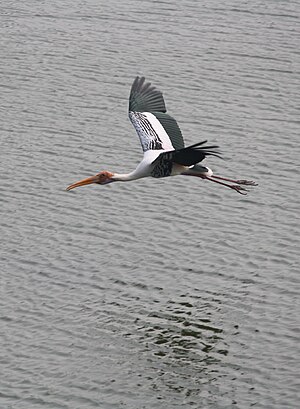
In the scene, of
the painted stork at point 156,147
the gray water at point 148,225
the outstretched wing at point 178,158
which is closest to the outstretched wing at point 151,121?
the painted stork at point 156,147

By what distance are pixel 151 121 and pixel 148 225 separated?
2.42 meters

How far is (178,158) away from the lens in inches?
811

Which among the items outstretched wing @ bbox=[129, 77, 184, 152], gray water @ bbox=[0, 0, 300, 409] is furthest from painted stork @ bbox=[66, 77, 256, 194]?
gray water @ bbox=[0, 0, 300, 409]

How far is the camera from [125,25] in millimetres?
37688

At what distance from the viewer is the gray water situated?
759 inches

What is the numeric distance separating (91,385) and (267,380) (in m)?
2.61

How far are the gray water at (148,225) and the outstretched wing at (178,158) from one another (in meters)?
1.95

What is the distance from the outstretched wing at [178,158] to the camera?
19984 millimetres

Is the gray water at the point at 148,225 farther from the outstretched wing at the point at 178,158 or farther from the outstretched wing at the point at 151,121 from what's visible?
the outstretched wing at the point at 151,121

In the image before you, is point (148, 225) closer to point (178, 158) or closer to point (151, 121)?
point (151, 121)

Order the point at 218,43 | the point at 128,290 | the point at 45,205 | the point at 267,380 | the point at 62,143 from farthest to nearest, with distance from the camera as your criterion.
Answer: the point at 218,43 → the point at 62,143 → the point at 45,205 → the point at 128,290 → the point at 267,380

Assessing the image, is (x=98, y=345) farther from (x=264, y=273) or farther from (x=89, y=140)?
(x=89, y=140)

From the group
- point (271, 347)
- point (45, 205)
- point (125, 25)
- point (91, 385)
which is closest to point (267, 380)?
point (271, 347)

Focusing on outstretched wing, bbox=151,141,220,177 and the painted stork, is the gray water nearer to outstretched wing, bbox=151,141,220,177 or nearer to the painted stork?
the painted stork
